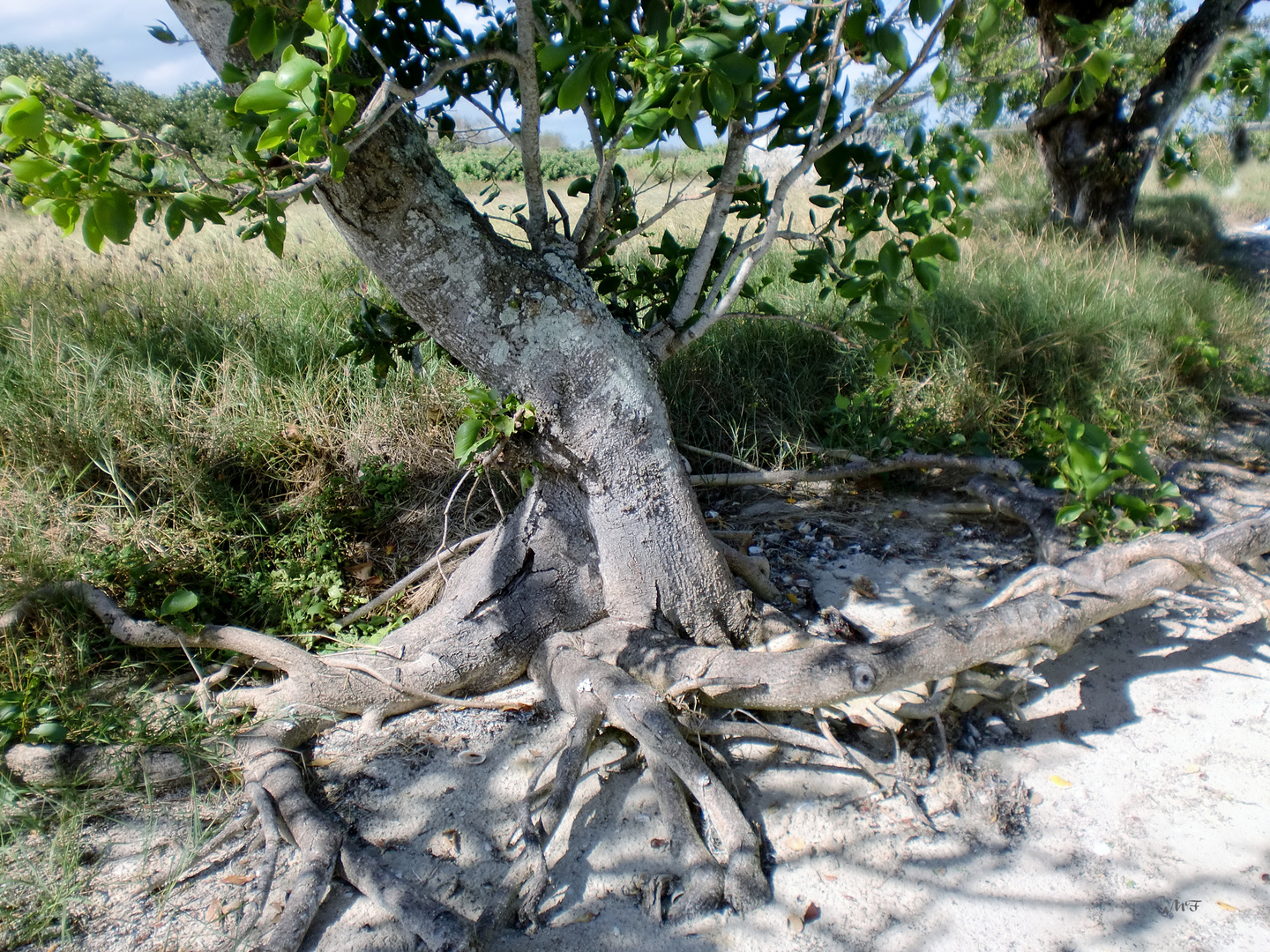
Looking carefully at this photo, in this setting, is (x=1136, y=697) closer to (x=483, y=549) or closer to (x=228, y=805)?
(x=483, y=549)

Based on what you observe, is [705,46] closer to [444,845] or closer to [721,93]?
[721,93]

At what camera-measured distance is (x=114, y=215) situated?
1.44 meters

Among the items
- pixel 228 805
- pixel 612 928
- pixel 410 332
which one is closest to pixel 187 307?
pixel 410 332

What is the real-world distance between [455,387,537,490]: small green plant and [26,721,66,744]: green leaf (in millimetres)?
1448

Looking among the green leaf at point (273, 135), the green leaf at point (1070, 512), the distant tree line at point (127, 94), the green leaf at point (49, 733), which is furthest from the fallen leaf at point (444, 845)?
the distant tree line at point (127, 94)

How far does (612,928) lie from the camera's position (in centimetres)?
191

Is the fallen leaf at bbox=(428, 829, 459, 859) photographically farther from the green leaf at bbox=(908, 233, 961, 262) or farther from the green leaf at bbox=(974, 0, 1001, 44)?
the green leaf at bbox=(974, 0, 1001, 44)

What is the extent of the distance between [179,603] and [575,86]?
2232 mm

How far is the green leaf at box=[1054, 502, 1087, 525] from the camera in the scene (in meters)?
2.94

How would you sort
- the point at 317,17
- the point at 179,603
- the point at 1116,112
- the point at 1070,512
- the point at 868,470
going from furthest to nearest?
the point at 1116,112
the point at 868,470
the point at 1070,512
the point at 179,603
the point at 317,17

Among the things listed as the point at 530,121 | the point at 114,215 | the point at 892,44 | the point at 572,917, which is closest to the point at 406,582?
the point at 572,917

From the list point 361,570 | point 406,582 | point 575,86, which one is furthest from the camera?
point 361,570

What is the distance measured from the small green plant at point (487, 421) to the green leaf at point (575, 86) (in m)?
0.86

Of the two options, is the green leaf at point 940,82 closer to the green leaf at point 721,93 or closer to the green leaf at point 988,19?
the green leaf at point 988,19
